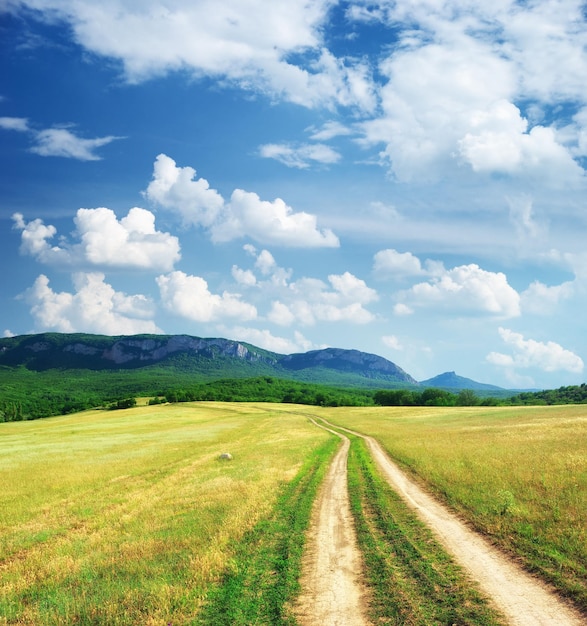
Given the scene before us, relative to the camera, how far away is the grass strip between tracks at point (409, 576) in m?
9.57

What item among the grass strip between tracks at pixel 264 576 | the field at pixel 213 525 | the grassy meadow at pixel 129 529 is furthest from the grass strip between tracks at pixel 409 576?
the grassy meadow at pixel 129 529

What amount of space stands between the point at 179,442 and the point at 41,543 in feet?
122

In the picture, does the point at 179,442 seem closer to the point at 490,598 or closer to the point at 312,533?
the point at 312,533

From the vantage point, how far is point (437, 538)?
14.6 meters

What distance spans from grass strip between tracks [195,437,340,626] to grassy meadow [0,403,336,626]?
30 centimetres

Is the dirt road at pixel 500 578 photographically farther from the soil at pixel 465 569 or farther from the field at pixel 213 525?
the field at pixel 213 525

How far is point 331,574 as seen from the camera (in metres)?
12.2

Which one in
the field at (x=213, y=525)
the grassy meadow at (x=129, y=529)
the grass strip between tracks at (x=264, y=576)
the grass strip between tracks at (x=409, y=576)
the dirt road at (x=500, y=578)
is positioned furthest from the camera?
the grassy meadow at (x=129, y=529)

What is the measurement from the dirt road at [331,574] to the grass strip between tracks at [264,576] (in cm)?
34

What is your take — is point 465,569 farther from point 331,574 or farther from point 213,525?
point 213,525

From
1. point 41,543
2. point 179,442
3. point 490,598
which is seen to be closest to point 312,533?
point 490,598

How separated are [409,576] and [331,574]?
2.16m

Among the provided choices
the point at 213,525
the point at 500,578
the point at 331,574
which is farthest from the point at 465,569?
the point at 213,525

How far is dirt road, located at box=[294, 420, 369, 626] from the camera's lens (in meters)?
9.91
